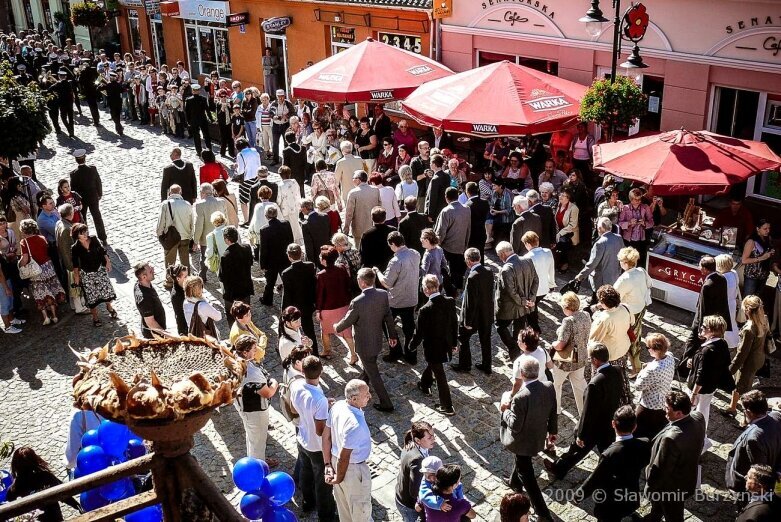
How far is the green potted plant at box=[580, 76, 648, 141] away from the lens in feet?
38.5

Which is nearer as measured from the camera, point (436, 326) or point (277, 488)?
point (277, 488)

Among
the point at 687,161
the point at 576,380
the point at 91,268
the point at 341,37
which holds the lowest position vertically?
the point at 576,380

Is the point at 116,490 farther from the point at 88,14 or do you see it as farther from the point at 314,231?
the point at 88,14

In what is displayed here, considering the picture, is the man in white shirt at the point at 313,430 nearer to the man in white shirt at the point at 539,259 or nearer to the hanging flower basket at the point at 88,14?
the man in white shirt at the point at 539,259

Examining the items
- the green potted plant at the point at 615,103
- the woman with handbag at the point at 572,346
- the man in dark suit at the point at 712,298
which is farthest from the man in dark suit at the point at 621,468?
the green potted plant at the point at 615,103

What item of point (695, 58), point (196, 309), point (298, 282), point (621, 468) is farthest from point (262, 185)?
point (695, 58)

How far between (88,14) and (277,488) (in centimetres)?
2851

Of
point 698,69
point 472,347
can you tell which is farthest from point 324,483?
point 698,69

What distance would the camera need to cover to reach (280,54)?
24.2 meters

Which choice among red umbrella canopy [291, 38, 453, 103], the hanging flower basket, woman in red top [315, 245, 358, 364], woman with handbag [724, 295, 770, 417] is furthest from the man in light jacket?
the hanging flower basket

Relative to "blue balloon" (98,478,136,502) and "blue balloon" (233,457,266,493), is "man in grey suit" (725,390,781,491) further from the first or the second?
"blue balloon" (98,478,136,502)

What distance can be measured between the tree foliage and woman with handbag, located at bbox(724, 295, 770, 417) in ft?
40.2

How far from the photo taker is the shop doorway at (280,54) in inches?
941

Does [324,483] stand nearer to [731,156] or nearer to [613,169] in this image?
[613,169]
